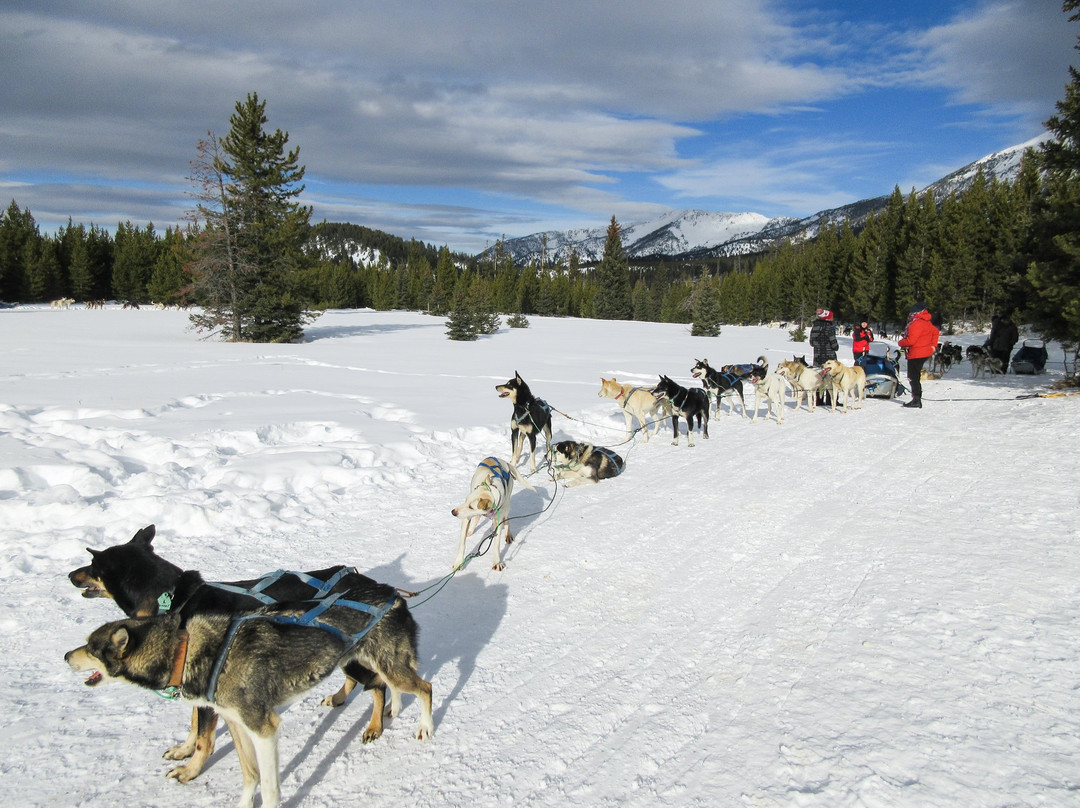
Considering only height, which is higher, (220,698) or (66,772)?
(220,698)

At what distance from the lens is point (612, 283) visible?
63.4 meters

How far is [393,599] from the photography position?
289cm

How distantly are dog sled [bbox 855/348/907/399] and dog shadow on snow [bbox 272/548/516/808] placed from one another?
1233cm

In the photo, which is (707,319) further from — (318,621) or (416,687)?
(318,621)

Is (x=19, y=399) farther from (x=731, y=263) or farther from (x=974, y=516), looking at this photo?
(x=731, y=263)

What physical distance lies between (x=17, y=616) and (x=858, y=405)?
1367 centimetres

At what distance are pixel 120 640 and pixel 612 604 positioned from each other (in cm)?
300

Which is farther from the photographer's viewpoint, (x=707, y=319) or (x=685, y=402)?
(x=707, y=319)

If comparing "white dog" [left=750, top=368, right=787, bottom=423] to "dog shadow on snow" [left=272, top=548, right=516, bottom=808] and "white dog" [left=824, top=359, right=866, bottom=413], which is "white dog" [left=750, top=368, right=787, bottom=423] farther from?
"dog shadow on snow" [left=272, top=548, right=516, bottom=808]

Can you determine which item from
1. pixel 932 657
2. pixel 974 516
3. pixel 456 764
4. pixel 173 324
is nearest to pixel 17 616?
pixel 456 764

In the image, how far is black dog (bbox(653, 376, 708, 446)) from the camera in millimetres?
9562

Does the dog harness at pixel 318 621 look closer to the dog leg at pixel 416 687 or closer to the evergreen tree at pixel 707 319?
the dog leg at pixel 416 687

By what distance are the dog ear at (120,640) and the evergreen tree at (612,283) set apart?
62056 mm

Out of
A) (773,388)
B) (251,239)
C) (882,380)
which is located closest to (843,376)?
(773,388)
